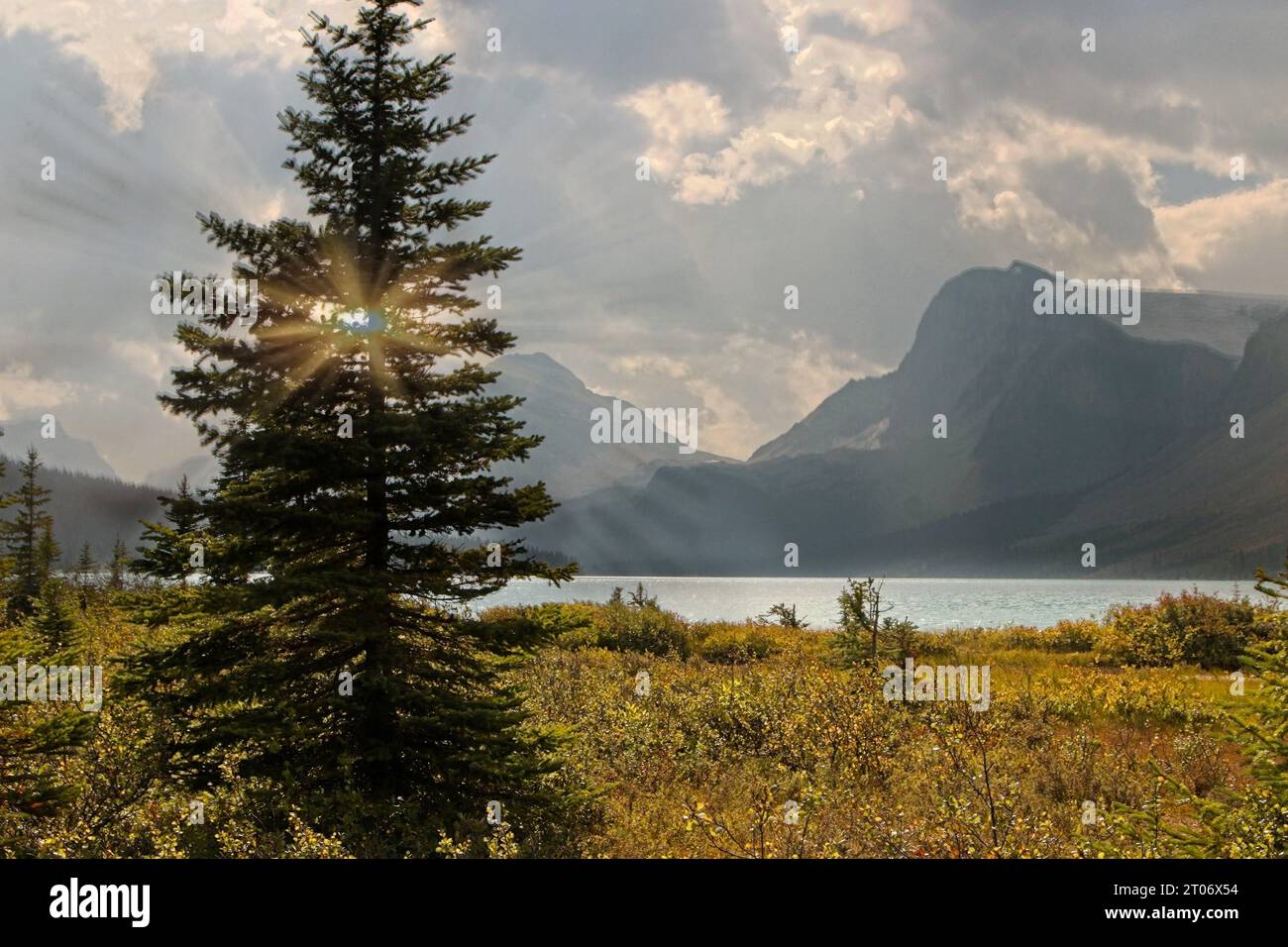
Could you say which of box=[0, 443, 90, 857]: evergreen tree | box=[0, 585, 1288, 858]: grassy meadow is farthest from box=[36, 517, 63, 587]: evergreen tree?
box=[0, 443, 90, 857]: evergreen tree

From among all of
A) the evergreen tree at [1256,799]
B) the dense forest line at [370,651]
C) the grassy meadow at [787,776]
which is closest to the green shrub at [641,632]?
the grassy meadow at [787,776]

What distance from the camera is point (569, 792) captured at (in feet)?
32.0

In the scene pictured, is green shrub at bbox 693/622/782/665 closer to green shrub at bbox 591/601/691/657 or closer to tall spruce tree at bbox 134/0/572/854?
green shrub at bbox 591/601/691/657

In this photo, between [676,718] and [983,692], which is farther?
[983,692]

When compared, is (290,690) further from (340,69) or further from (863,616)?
(863,616)

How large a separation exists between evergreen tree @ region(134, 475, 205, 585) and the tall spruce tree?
243 millimetres

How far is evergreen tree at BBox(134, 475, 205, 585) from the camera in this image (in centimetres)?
857

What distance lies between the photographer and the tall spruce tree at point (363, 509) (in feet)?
28.9

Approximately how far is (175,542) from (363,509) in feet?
7.63

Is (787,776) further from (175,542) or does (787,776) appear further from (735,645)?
(735,645)

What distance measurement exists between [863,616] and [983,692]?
686cm

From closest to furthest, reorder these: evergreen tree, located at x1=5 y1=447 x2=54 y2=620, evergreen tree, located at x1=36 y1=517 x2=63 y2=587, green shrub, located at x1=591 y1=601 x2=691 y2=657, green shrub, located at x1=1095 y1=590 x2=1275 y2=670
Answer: green shrub, located at x1=1095 y1=590 x2=1275 y2=670 → green shrub, located at x1=591 y1=601 x2=691 y2=657 → evergreen tree, located at x1=5 y1=447 x2=54 y2=620 → evergreen tree, located at x1=36 y1=517 x2=63 y2=587
